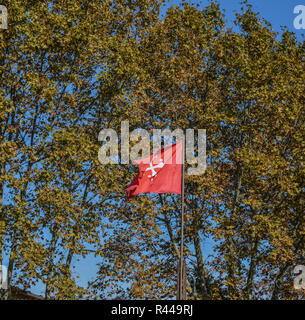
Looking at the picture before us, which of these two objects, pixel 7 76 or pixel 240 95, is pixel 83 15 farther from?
pixel 240 95

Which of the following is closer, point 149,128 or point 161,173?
point 161,173

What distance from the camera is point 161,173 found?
1667 cm

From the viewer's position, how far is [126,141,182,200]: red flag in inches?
653

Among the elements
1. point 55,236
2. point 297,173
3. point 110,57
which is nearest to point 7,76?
point 110,57

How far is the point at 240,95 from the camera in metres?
26.6

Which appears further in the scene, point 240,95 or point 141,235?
point 240,95

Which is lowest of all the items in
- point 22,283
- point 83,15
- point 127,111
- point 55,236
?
point 22,283

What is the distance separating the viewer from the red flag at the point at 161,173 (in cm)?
1658

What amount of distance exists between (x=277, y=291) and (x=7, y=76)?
611 inches
